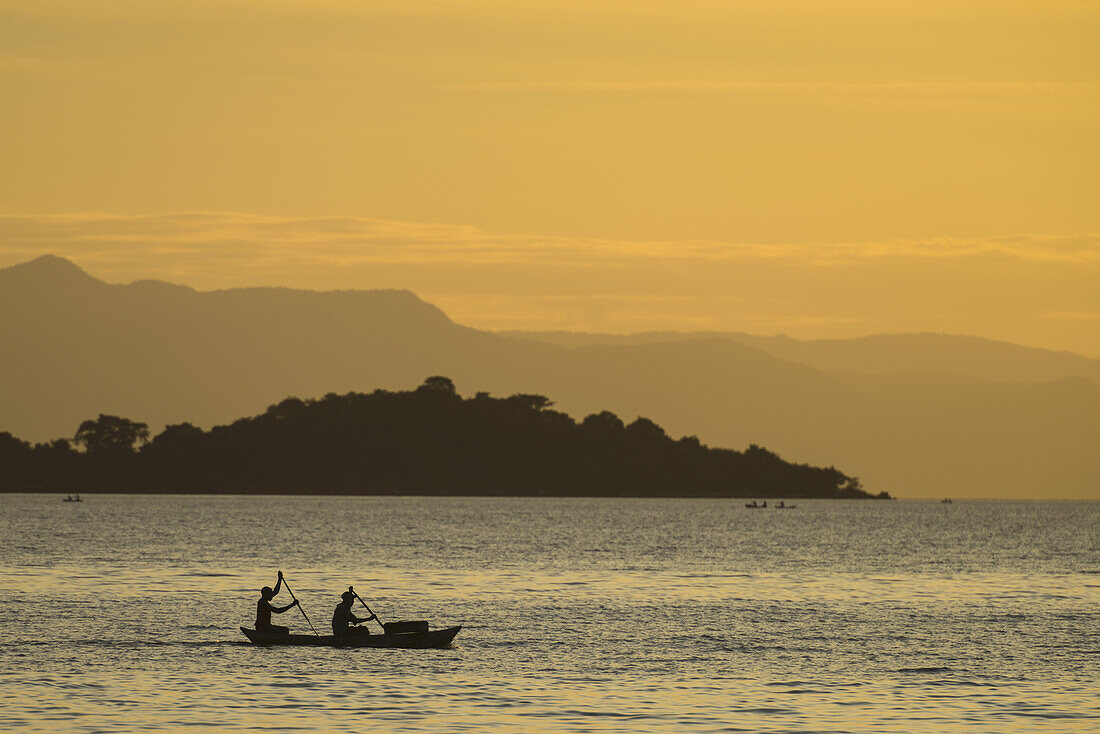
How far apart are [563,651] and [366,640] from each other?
293 inches

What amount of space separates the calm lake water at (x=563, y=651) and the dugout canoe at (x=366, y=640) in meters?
0.52

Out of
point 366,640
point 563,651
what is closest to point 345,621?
point 366,640

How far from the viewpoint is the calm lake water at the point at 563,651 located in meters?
44.9

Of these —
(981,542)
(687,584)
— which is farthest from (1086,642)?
(981,542)

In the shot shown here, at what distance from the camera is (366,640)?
59.7m

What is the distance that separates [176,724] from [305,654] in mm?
15937

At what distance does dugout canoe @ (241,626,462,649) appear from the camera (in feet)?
196

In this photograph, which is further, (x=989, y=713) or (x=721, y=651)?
(x=721, y=651)

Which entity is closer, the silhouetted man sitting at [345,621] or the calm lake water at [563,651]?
the calm lake water at [563,651]

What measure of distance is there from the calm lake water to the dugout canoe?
52 cm

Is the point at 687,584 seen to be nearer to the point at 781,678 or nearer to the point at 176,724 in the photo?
the point at 781,678

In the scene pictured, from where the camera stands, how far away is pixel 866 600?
3639 inches

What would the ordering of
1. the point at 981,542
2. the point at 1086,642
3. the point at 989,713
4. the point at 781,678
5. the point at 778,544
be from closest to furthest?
the point at 989,713
the point at 781,678
the point at 1086,642
the point at 778,544
the point at 981,542

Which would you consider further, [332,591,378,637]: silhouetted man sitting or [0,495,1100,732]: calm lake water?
[332,591,378,637]: silhouetted man sitting
